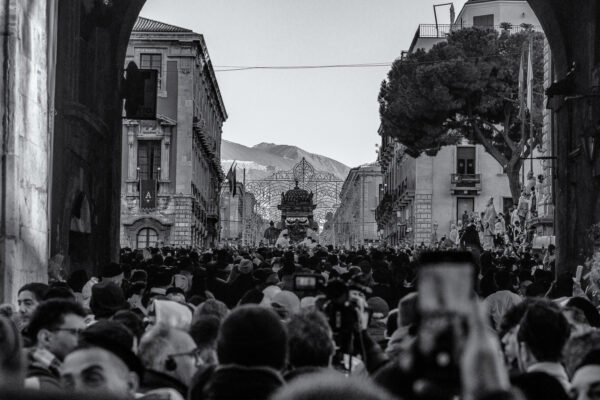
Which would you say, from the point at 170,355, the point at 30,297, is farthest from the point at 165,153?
the point at 170,355

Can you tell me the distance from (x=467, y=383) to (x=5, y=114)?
41.4 ft

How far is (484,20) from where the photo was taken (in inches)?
2827

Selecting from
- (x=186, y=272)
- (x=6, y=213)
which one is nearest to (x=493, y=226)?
(x=186, y=272)

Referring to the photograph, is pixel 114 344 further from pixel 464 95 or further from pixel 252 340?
pixel 464 95

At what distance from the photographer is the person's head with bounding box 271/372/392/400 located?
8.01 feet

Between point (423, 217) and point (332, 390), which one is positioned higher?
point (423, 217)

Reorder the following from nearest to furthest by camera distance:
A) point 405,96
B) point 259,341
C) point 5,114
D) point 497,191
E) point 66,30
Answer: point 259,341
point 5,114
point 66,30
point 405,96
point 497,191

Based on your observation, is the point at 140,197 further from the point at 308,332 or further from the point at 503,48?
the point at 308,332

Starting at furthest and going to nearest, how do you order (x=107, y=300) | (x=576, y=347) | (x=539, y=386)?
(x=107, y=300) → (x=576, y=347) → (x=539, y=386)

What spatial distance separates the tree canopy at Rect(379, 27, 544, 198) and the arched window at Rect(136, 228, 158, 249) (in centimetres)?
1529

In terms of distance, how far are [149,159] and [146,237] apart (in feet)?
13.2

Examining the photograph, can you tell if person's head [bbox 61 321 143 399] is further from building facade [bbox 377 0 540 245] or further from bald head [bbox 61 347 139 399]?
building facade [bbox 377 0 540 245]

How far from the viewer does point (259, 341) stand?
4.81 meters

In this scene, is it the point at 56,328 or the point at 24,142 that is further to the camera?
the point at 24,142
